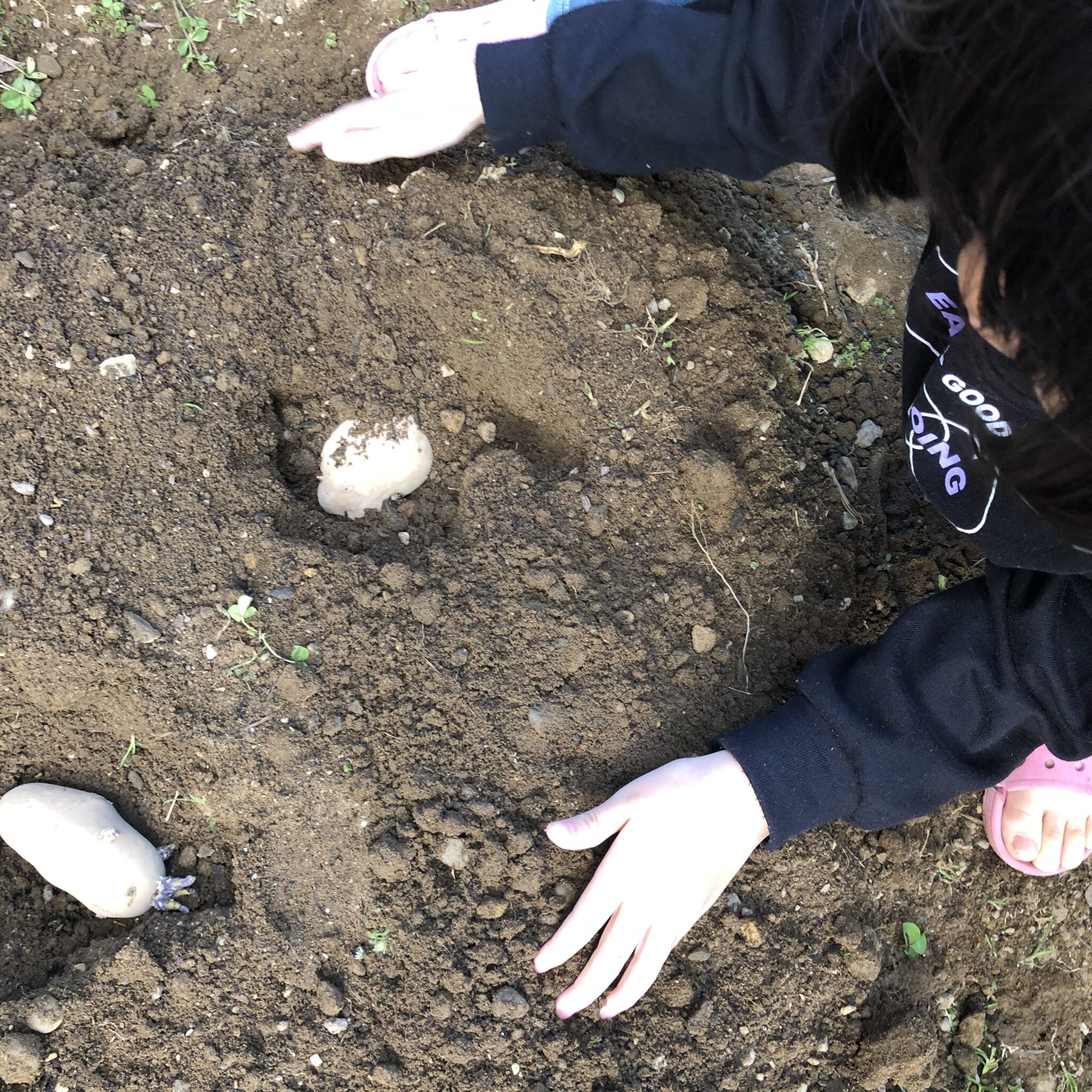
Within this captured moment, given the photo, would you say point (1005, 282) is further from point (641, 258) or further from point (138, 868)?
point (138, 868)

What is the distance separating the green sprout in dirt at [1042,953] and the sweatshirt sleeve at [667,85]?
1.84 m

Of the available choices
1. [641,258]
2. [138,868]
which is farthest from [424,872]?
[641,258]

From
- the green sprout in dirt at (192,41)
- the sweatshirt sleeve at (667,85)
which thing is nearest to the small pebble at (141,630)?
the sweatshirt sleeve at (667,85)

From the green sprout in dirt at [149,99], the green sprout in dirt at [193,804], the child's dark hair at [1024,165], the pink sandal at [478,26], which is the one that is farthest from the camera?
the green sprout in dirt at [149,99]

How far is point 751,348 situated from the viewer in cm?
218

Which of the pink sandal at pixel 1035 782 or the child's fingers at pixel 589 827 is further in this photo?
the pink sandal at pixel 1035 782

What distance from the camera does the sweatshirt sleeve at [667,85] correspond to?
1.78 m

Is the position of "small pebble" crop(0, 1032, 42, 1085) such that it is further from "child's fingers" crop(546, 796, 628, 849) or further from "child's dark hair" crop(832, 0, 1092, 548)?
"child's dark hair" crop(832, 0, 1092, 548)

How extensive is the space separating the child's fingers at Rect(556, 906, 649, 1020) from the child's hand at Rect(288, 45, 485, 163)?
176 cm

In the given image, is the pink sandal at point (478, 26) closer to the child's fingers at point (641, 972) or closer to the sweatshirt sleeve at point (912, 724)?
the sweatshirt sleeve at point (912, 724)

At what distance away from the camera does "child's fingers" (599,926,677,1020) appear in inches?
66.9

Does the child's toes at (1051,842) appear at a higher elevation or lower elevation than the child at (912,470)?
lower

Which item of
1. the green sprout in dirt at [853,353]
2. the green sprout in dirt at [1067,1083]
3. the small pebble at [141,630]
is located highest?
the small pebble at [141,630]

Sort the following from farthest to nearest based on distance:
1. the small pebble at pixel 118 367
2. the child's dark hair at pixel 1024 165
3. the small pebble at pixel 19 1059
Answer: the small pebble at pixel 118 367 < the small pebble at pixel 19 1059 < the child's dark hair at pixel 1024 165
